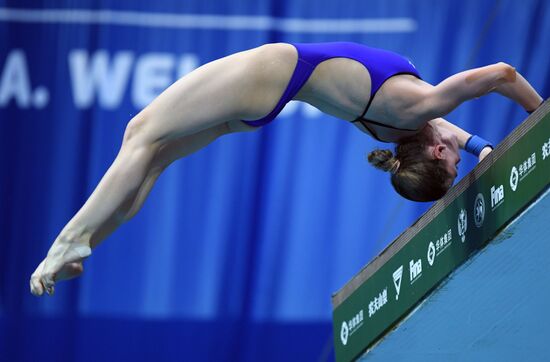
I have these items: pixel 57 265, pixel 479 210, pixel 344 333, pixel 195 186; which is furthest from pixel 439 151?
pixel 195 186

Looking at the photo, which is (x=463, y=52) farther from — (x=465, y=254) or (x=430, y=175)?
(x=465, y=254)

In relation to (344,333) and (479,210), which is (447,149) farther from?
(344,333)

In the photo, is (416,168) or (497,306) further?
(416,168)

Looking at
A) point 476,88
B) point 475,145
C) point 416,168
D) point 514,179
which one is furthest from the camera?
point 475,145

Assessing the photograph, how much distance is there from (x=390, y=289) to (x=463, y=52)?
1845mm

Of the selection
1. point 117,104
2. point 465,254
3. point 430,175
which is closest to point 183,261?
point 117,104

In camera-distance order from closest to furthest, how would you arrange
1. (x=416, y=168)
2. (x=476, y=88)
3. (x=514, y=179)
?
(x=514, y=179)
(x=476, y=88)
(x=416, y=168)

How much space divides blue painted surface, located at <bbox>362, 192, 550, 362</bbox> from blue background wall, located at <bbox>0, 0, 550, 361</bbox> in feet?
5.82

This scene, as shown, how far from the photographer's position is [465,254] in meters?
2.34

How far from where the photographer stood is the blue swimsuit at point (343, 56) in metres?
2.68

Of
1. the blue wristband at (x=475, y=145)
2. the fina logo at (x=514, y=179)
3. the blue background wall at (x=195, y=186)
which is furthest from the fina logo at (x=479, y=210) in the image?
the blue background wall at (x=195, y=186)

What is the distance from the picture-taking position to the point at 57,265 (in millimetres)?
2631

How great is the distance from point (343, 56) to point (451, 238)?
60cm

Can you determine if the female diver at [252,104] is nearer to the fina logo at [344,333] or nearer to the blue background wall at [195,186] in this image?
the fina logo at [344,333]
